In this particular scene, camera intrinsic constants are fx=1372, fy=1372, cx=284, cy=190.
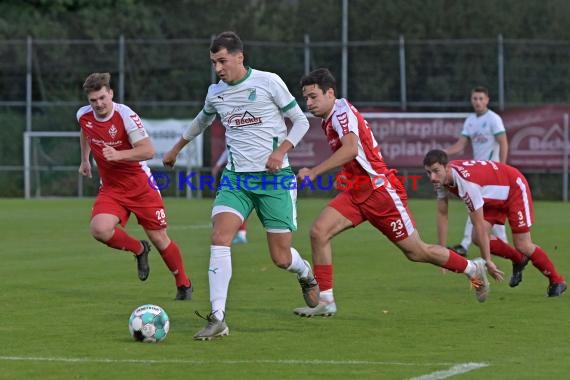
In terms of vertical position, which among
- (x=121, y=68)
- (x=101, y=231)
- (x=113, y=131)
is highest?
(x=121, y=68)

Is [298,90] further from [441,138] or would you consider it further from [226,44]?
[226,44]

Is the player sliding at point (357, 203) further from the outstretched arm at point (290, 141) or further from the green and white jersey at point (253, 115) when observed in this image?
the green and white jersey at point (253, 115)

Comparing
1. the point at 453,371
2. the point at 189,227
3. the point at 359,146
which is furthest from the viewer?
the point at 189,227

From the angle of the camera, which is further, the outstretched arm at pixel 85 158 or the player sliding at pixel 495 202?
the outstretched arm at pixel 85 158

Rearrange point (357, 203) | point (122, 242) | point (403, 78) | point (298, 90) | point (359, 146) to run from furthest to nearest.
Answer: point (298, 90), point (403, 78), point (122, 242), point (357, 203), point (359, 146)

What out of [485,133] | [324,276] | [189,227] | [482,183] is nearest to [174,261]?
[324,276]

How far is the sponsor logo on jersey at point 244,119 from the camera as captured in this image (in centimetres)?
1031

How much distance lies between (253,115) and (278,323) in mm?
1626

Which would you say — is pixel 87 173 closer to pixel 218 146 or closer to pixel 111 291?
pixel 111 291

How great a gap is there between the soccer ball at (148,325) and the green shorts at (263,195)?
111 cm

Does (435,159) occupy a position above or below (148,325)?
above

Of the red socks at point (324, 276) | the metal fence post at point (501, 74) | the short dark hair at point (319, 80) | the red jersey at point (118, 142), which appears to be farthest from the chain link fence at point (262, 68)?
the short dark hair at point (319, 80)

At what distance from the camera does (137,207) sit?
12.3m

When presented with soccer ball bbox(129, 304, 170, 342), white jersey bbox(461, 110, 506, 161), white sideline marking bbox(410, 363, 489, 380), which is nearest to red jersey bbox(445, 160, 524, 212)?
soccer ball bbox(129, 304, 170, 342)
